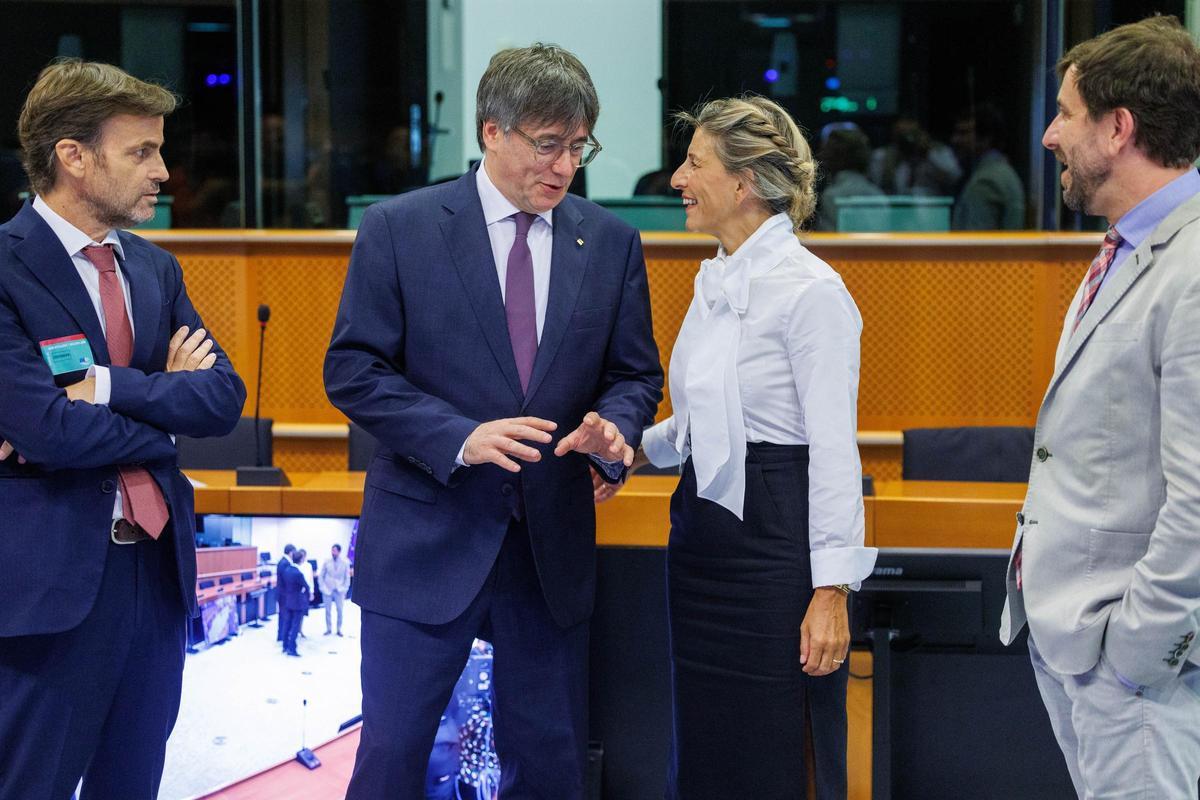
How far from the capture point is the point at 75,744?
6.76ft

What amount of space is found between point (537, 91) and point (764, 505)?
2.67 feet

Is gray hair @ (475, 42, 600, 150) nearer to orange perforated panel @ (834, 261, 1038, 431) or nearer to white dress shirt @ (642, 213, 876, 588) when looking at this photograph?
white dress shirt @ (642, 213, 876, 588)

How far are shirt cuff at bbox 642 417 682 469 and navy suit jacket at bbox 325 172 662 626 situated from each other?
21cm

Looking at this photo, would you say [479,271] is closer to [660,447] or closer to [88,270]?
[660,447]

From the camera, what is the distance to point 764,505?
2.14 m

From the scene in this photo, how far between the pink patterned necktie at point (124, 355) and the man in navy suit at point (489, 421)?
1.13ft

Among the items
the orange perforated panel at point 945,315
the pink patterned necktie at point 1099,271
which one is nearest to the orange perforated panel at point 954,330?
the orange perforated panel at point 945,315

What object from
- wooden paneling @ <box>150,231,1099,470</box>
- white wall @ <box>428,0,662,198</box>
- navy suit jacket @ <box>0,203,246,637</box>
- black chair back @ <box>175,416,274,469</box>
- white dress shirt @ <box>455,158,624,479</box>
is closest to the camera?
navy suit jacket @ <box>0,203,246,637</box>

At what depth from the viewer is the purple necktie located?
2205mm

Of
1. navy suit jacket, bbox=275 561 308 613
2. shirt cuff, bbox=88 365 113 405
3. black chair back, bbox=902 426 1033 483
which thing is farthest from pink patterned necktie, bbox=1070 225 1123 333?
black chair back, bbox=902 426 1033 483

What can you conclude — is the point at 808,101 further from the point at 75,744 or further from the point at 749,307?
the point at 75,744

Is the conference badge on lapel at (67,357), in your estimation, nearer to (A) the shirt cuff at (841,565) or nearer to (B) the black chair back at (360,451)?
(A) the shirt cuff at (841,565)

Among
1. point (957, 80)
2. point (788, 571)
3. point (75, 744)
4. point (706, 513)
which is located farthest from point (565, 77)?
point (957, 80)

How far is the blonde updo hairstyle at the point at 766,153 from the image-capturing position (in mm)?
2246
